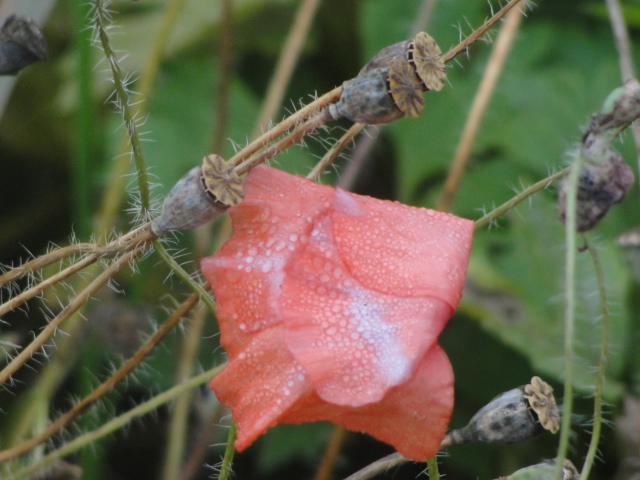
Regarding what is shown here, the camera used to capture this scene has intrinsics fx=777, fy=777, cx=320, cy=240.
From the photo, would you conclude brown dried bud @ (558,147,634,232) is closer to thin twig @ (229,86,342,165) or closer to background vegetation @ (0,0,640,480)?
thin twig @ (229,86,342,165)

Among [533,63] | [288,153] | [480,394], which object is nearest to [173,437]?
[480,394]

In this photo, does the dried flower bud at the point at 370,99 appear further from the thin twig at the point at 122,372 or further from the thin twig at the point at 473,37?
the thin twig at the point at 122,372

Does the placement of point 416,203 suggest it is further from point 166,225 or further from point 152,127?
point 166,225

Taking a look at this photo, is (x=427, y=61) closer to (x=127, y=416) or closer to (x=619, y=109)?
(x=619, y=109)

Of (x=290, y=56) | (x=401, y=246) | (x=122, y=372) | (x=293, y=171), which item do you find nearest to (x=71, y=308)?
(x=122, y=372)

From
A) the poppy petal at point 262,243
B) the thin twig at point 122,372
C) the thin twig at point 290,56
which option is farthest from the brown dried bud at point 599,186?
the thin twig at point 290,56

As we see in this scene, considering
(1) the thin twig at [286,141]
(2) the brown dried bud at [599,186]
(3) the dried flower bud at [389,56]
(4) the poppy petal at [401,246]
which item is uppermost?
(3) the dried flower bud at [389,56]
